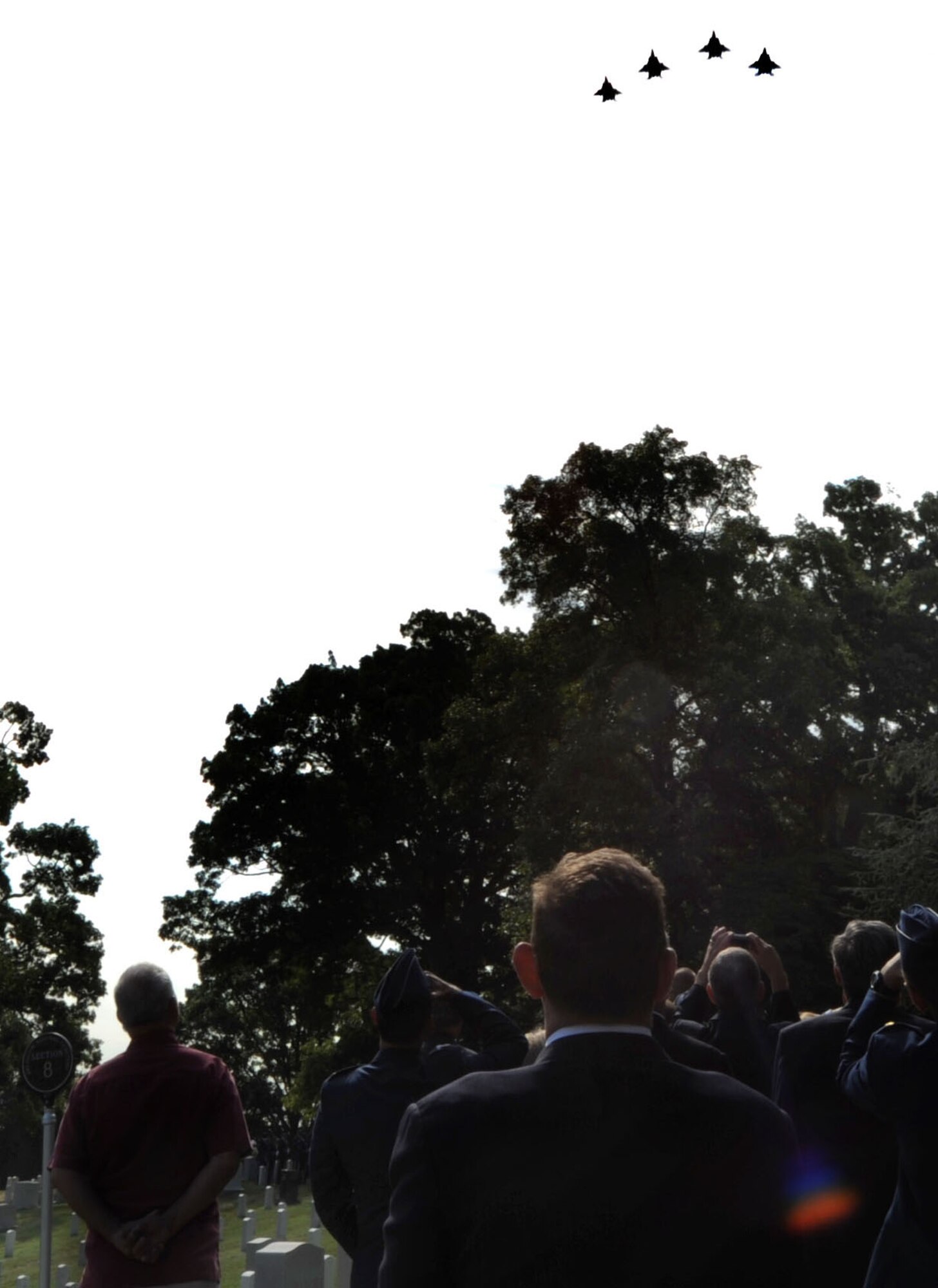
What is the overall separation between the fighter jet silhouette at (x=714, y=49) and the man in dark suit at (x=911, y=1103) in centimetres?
1120

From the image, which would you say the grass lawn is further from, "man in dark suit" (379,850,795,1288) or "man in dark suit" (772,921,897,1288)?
"man in dark suit" (379,850,795,1288)

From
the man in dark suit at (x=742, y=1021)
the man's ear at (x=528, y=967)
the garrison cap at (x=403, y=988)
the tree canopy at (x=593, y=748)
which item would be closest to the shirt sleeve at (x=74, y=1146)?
the garrison cap at (x=403, y=988)

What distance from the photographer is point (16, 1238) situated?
92.7 feet

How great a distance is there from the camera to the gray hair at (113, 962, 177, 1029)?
18.6 feet

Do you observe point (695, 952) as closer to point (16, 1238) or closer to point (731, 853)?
point (731, 853)

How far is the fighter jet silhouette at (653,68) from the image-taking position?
14.2 metres

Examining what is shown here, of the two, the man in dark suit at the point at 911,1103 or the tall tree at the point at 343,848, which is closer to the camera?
the man in dark suit at the point at 911,1103

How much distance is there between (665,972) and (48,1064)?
13537 millimetres

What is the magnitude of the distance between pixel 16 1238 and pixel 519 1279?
95.5 feet

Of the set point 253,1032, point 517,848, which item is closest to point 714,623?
point 517,848

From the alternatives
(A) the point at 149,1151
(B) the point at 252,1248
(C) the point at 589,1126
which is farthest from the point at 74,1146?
(B) the point at 252,1248

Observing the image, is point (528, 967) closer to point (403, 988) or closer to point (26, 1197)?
point (403, 988)

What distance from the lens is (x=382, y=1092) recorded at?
525 cm

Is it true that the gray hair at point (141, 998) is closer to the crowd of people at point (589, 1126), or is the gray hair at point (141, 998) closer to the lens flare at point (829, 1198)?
the crowd of people at point (589, 1126)
